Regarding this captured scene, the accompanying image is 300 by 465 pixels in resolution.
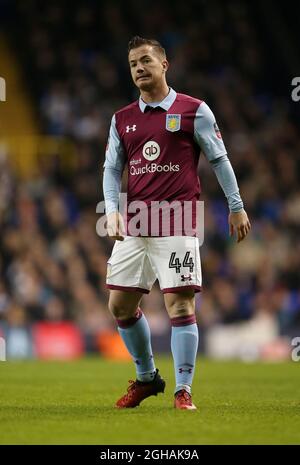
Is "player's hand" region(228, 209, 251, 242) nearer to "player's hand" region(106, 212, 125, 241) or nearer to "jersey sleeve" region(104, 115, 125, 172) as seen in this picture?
"player's hand" region(106, 212, 125, 241)

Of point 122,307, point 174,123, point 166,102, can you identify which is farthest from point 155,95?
point 122,307

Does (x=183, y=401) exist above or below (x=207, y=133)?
below

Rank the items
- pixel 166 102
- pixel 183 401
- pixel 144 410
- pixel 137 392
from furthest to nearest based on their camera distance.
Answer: pixel 137 392
pixel 166 102
pixel 144 410
pixel 183 401

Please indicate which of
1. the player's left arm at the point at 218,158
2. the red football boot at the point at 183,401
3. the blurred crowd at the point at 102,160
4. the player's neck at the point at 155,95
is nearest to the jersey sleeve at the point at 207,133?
the player's left arm at the point at 218,158

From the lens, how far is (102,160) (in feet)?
60.7

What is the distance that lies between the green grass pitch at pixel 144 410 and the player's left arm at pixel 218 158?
124cm

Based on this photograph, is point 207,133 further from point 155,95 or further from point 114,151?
point 114,151

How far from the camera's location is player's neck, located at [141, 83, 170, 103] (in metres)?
7.21

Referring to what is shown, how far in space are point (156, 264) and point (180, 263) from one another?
0.18 meters

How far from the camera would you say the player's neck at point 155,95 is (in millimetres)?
7207

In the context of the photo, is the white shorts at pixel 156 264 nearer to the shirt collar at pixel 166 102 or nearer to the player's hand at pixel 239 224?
the player's hand at pixel 239 224

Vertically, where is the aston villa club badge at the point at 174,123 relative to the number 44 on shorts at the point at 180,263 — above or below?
above

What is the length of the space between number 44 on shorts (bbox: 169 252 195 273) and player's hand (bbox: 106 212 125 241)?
1.19 feet
